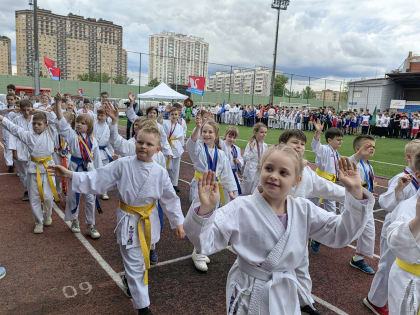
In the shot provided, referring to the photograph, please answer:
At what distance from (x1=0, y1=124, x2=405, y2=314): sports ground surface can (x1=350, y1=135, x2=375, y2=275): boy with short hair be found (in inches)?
5.6

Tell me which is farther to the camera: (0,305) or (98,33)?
(98,33)

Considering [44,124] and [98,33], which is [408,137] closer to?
[44,124]

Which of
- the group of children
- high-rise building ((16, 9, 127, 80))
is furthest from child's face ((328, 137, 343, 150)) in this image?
high-rise building ((16, 9, 127, 80))

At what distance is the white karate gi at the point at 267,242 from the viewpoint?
6.11 feet

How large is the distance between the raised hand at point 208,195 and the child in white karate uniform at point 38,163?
434 cm

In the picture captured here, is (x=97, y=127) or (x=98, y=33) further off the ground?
(x=98, y=33)

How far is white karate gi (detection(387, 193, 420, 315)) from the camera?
78.3 inches

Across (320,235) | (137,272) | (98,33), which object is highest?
(98,33)

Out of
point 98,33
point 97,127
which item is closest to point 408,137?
point 97,127

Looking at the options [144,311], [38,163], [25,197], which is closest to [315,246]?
[144,311]

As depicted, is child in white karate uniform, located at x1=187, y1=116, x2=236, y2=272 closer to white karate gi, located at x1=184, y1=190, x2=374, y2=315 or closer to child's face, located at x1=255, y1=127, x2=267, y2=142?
child's face, located at x1=255, y1=127, x2=267, y2=142

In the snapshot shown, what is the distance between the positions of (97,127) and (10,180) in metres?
3.28

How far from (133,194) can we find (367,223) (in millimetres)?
3246

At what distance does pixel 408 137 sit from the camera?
965 inches
